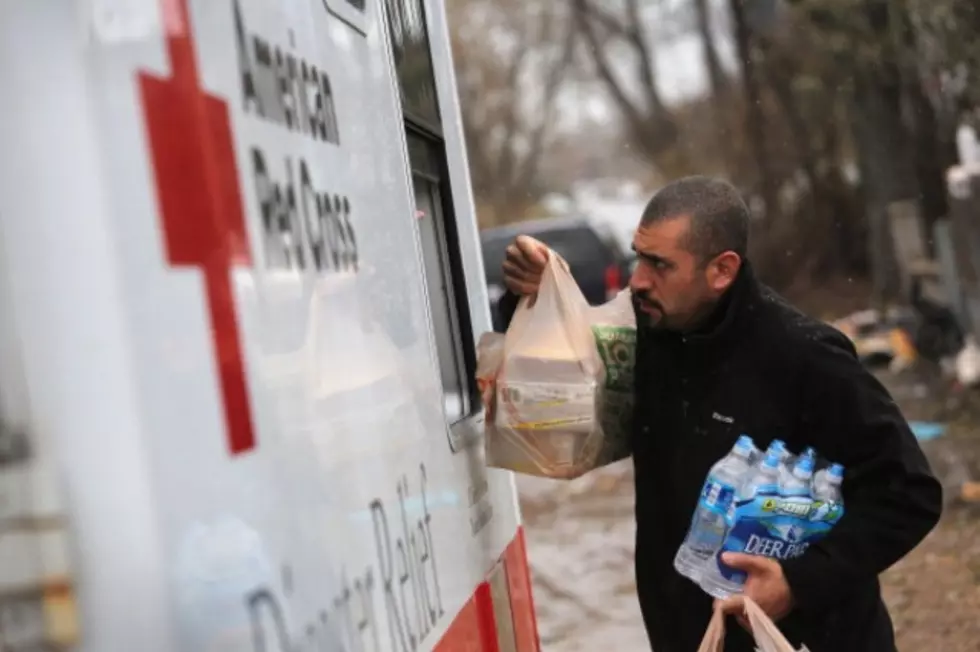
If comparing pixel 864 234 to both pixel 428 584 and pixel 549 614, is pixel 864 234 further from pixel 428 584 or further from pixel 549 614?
pixel 428 584

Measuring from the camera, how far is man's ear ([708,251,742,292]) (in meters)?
2.66

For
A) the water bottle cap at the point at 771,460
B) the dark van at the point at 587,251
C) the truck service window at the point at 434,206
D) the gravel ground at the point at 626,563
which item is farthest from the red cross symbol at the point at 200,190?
the dark van at the point at 587,251

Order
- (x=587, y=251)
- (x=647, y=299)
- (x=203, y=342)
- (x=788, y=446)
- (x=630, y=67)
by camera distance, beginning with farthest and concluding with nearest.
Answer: (x=630, y=67) < (x=587, y=251) < (x=647, y=299) < (x=788, y=446) < (x=203, y=342)

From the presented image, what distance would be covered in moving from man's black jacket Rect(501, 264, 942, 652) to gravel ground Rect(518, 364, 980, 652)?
4.77 metres

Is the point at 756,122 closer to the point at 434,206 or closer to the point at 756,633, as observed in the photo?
the point at 434,206

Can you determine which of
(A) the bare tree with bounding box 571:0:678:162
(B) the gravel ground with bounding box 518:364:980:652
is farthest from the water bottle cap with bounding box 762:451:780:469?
(A) the bare tree with bounding box 571:0:678:162

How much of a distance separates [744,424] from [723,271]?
1.07 feet

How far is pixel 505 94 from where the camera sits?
61.1 feet

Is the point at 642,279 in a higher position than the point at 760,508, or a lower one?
higher

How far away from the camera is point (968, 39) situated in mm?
11586

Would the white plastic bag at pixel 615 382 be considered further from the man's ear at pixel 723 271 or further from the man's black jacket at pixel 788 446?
the man's ear at pixel 723 271

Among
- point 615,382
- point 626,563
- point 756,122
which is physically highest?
point 756,122

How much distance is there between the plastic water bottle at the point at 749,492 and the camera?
2.42m

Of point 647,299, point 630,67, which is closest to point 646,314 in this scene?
point 647,299
